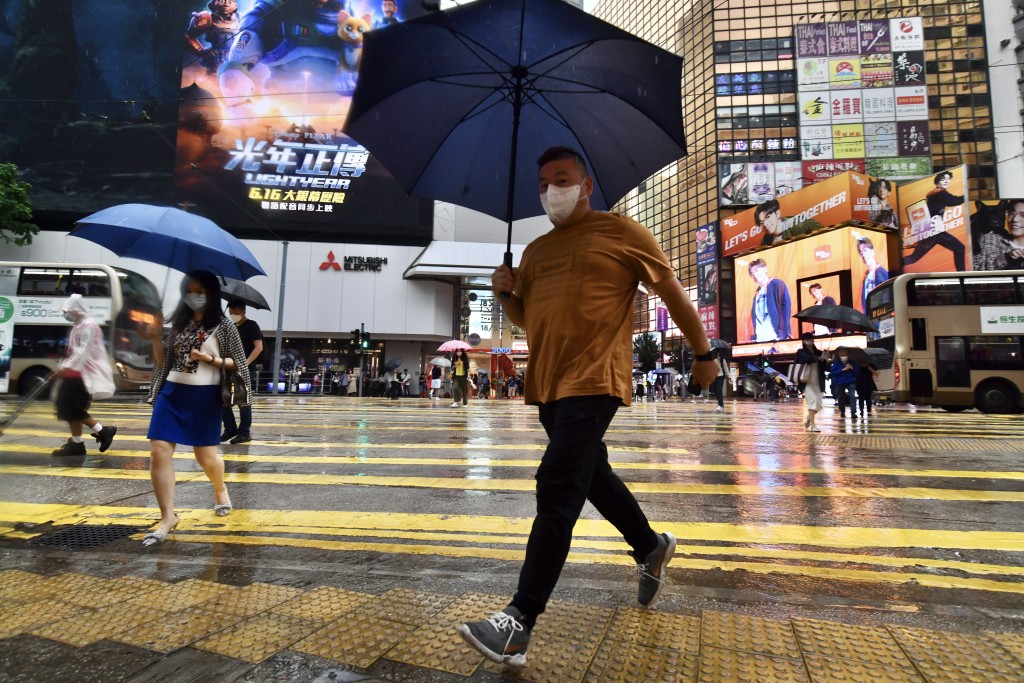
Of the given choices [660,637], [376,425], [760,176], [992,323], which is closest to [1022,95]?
[760,176]

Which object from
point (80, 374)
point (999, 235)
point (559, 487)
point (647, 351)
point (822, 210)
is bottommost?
point (559, 487)

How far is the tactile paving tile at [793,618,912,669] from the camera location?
1.70 metres

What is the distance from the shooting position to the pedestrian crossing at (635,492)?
2803mm

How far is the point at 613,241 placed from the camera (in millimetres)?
2061

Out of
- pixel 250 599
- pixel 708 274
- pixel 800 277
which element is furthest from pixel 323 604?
pixel 708 274

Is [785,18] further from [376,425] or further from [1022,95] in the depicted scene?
[376,425]

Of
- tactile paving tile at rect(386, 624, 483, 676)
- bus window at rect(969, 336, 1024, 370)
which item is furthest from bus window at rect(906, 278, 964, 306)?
tactile paving tile at rect(386, 624, 483, 676)

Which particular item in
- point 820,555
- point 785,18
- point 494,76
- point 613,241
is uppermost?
point 785,18

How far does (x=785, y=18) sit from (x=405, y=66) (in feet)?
225

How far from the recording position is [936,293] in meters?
15.1

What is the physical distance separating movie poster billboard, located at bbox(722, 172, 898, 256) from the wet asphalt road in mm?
35946

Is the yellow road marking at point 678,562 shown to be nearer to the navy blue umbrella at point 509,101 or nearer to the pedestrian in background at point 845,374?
the navy blue umbrella at point 509,101

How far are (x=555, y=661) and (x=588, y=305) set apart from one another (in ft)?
3.73

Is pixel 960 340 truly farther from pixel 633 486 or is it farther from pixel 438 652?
pixel 438 652
